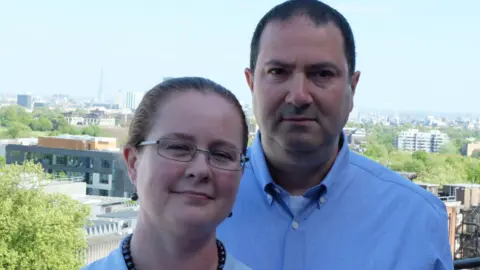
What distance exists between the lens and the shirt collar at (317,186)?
3.12ft

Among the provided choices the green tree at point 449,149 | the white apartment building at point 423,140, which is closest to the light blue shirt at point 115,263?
the green tree at point 449,149

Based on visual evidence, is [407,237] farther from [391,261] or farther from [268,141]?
[268,141]

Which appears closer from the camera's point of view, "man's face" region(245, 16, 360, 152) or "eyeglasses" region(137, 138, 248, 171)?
"eyeglasses" region(137, 138, 248, 171)

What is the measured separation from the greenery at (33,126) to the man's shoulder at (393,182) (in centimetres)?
1574

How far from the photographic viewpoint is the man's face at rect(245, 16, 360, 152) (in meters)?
0.90

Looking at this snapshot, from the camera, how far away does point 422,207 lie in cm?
95

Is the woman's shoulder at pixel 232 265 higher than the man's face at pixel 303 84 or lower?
lower

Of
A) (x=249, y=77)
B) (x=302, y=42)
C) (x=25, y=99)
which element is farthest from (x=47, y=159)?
(x=25, y=99)

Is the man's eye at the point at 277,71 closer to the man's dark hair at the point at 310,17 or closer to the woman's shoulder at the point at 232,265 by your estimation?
the man's dark hair at the point at 310,17

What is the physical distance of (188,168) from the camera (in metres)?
0.63

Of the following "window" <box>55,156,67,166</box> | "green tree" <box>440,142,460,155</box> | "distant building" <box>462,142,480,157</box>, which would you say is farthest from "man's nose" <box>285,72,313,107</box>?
"green tree" <box>440,142,460,155</box>

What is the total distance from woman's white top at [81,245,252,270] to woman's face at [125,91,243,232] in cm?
5

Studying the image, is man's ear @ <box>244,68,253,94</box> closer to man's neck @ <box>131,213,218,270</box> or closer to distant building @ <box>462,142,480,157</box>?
man's neck @ <box>131,213,218,270</box>

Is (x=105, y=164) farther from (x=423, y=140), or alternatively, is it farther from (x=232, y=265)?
(x=423, y=140)
